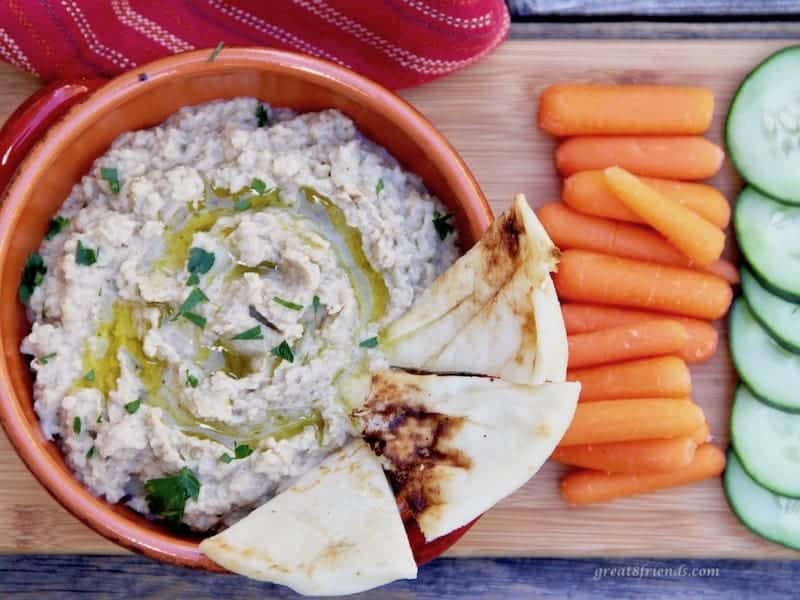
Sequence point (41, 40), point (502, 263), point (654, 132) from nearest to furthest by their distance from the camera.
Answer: point (502, 263)
point (41, 40)
point (654, 132)

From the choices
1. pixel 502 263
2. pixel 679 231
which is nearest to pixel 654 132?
pixel 679 231

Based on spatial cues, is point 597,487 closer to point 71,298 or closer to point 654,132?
→ point 654,132

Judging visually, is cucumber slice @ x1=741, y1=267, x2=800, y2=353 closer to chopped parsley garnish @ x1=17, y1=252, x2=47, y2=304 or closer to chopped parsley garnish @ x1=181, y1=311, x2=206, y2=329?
chopped parsley garnish @ x1=181, y1=311, x2=206, y2=329

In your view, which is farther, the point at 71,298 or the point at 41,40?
the point at 41,40

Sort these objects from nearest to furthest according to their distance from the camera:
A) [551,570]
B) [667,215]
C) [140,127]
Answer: [140,127] < [667,215] < [551,570]

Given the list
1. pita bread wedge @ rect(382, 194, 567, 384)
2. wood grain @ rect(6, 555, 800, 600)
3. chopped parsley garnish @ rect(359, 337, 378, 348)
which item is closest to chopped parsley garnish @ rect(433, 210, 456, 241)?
pita bread wedge @ rect(382, 194, 567, 384)

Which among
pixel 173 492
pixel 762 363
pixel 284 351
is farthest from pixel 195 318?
pixel 762 363

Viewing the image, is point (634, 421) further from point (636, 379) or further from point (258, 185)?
point (258, 185)
